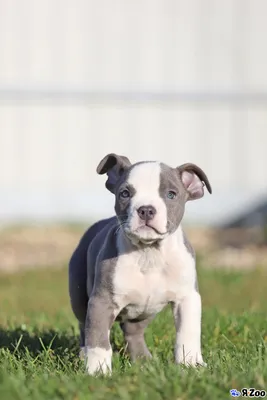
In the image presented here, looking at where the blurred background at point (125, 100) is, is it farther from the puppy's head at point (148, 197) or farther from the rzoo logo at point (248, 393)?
the rzoo logo at point (248, 393)

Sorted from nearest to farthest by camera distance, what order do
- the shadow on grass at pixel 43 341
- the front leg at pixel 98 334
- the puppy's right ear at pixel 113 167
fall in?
the front leg at pixel 98 334 → the puppy's right ear at pixel 113 167 → the shadow on grass at pixel 43 341

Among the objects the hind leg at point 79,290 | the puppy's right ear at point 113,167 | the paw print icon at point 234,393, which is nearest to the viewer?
the paw print icon at point 234,393

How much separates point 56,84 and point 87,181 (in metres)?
1.69

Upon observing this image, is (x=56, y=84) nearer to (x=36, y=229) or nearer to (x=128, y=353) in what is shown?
(x=36, y=229)

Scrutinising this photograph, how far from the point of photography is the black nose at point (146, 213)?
5219mm

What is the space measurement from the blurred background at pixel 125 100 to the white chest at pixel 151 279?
10.6 m

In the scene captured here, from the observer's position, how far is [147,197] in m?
5.33

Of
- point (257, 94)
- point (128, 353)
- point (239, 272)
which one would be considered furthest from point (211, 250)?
point (128, 353)

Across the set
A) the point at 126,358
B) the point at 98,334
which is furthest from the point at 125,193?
the point at 126,358

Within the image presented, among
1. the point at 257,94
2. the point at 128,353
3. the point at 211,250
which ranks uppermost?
the point at 257,94

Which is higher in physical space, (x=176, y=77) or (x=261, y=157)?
(x=176, y=77)

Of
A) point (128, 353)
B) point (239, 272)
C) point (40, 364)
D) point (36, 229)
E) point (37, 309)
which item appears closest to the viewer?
point (40, 364)

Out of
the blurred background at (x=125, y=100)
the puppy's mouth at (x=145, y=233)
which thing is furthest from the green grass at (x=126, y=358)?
the blurred background at (x=125, y=100)

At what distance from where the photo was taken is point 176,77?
1680 cm
